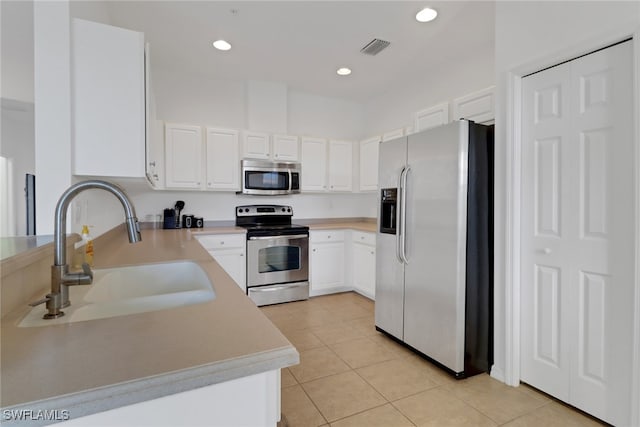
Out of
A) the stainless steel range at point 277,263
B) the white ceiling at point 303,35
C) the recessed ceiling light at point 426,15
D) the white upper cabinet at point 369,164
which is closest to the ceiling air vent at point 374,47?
the white ceiling at point 303,35

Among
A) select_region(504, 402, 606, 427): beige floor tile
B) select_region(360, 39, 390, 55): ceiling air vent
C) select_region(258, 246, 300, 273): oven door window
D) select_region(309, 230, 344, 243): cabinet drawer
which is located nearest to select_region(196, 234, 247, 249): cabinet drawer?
select_region(258, 246, 300, 273): oven door window

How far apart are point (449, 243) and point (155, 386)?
201cm

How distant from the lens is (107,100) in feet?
5.15

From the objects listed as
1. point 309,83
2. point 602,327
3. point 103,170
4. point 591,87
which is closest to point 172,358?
point 103,170

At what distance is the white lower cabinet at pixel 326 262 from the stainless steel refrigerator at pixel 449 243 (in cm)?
167

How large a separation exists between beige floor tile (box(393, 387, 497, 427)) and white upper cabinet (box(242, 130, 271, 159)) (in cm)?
309

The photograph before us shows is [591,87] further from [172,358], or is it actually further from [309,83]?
[309,83]

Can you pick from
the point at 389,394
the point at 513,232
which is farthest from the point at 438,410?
the point at 513,232

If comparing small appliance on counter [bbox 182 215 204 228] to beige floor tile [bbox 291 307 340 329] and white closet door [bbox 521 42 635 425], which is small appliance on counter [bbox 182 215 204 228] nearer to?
beige floor tile [bbox 291 307 340 329]

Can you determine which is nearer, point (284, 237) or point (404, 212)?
point (404, 212)

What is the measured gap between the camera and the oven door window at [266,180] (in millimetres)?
3918

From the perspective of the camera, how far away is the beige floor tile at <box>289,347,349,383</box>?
7.27 ft

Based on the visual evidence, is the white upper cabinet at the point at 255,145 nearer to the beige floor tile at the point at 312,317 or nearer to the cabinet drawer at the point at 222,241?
the cabinet drawer at the point at 222,241

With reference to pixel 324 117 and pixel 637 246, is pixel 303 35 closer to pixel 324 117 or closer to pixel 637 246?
pixel 324 117
